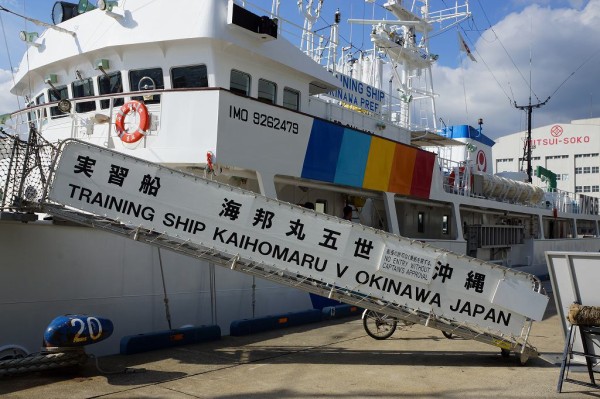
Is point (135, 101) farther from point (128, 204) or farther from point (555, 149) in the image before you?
point (555, 149)

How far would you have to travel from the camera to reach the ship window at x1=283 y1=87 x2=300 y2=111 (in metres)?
11.8

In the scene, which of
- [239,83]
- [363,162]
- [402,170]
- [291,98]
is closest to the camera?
[239,83]

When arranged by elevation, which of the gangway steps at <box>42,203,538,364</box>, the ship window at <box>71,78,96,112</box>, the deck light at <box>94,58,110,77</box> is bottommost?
the gangway steps at <box>42,203,538,364</box>

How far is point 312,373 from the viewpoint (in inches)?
277

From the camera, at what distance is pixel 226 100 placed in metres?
9.23

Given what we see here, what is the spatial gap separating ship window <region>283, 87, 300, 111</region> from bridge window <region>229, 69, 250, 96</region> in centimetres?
114

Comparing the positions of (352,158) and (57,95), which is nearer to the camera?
(57,95)

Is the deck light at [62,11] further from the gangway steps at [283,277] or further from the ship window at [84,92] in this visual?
the gangway steps at [283,277]

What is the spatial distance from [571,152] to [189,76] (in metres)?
60.7

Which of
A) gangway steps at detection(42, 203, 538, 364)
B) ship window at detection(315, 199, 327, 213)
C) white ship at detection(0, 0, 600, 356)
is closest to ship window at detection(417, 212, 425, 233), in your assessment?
white ship at detection(0, 0, 600, 356)

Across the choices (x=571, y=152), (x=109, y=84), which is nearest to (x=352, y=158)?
(x=109, y=84)

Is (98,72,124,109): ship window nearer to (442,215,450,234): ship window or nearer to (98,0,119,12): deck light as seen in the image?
(98,0,119,12): deck light

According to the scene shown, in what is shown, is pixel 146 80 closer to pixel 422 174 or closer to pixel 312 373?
pixel 312 373

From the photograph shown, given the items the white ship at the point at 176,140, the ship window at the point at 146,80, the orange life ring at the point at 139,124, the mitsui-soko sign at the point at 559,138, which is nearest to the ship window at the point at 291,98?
the white ship at the point at 176,140
